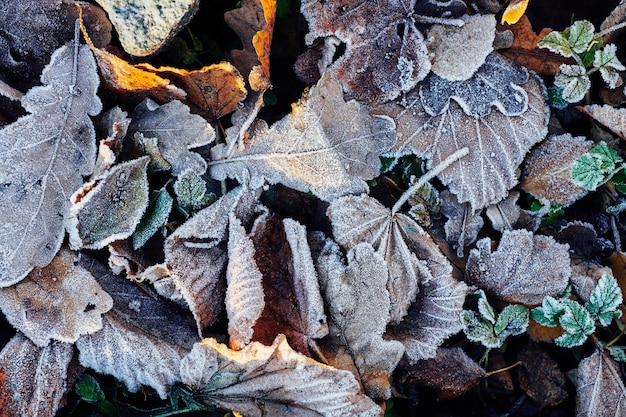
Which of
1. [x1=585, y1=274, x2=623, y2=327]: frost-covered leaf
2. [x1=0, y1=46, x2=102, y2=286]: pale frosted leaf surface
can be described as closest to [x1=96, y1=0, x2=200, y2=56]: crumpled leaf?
[x1=0, y1=46, x2=102, y2=286]: pale frosted leaf surface

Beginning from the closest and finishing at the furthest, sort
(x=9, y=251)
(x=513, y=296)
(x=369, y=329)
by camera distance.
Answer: (x=9, y=251)
(x=369, y=329)
(x=513, y=296)

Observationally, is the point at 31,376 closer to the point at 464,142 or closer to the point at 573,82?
the point at 464,142

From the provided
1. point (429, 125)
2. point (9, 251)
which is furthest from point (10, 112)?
point (429, 125)

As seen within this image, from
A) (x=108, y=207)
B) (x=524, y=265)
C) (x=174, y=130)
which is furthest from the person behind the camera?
(x=524, y=265)

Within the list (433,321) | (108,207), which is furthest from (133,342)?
(433,321)

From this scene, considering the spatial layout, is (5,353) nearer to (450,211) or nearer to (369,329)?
(369,329)

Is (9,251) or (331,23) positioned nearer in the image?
(9,251)

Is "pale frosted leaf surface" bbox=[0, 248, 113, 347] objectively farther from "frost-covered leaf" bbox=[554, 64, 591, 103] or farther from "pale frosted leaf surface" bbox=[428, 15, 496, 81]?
"frost-covered leaf" bbox=[554, 64, 591, 103]
